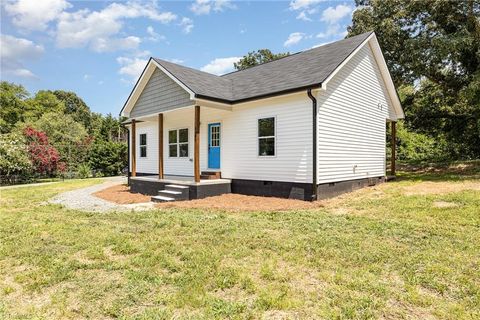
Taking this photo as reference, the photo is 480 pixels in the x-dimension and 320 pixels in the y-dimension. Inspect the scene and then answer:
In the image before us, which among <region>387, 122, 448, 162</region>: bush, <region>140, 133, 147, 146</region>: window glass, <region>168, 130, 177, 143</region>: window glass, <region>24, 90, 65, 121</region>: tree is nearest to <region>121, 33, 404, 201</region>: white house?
<region>168, 130, 177, 143</region>: window glass

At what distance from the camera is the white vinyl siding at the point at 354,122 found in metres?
9.56

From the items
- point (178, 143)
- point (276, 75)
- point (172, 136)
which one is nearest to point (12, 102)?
point (172, 136)

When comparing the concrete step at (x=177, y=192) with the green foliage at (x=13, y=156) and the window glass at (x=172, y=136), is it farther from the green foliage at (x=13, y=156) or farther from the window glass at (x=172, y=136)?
the green foliage at (x=13, y=156)

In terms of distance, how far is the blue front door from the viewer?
1210cm

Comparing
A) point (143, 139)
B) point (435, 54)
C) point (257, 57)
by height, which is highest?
point (257, 57)

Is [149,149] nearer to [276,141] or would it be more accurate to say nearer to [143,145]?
[143,145]

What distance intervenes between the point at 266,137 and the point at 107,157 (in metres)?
19.2

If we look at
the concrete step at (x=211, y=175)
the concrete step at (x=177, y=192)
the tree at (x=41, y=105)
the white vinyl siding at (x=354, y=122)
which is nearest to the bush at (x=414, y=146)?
the white vinyl siding at (x=354, y=122)

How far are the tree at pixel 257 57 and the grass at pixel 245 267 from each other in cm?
3095

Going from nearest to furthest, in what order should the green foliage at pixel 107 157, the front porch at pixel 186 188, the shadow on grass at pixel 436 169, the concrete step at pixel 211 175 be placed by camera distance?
1. the front porch at pixel 186 188
2. the concrete step at pixel 211 175
3. the shadow on grass at pixel 436 169
4. the green foliage at pixel 107 157

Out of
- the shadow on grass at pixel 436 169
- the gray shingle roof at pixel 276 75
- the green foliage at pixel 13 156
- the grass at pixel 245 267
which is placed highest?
the gray shingle roof at pixel 276 75

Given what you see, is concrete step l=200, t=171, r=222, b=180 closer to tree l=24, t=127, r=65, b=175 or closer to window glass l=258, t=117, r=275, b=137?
window glass l=258, t=117, r=275, b=137

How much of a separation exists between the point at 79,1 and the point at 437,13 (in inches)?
664

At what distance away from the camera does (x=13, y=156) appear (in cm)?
1786
